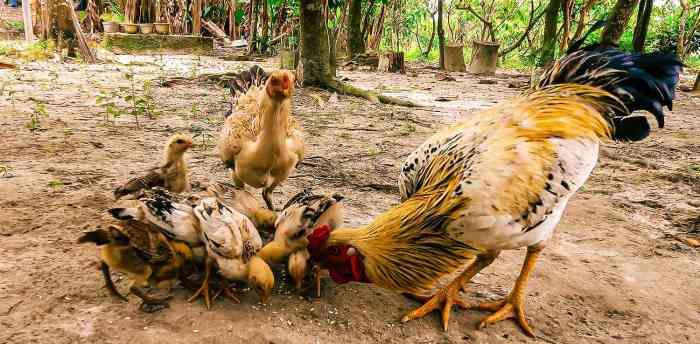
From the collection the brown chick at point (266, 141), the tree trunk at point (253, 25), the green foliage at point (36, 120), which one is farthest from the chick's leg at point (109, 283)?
the tree trunk at point (253, 25)

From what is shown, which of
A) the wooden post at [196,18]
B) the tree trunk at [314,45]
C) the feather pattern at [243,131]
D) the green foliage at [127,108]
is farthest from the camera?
the wooden post at [196,18]

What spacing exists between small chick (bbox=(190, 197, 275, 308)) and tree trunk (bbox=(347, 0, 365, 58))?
13216mm

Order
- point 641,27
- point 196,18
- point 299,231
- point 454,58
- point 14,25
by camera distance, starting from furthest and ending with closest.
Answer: point 14,25, point 454,58, point 196,18, point 641,27, point 299,231

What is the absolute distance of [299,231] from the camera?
2.79 m

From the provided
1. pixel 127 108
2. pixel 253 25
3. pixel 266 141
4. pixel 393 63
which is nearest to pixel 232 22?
pixel 253 25

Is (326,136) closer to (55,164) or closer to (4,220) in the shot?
(55,164)

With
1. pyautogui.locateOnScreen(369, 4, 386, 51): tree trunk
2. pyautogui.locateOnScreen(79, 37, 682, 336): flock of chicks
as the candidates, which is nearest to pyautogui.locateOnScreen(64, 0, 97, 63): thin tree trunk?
pyautogui.locateOnScreen(79, 37, 682, 336): flock of chicks

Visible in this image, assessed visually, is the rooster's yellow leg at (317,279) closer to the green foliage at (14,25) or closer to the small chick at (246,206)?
the small chick at (246,206)

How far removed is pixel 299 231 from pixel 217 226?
51 cm

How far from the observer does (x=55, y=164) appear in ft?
13.5

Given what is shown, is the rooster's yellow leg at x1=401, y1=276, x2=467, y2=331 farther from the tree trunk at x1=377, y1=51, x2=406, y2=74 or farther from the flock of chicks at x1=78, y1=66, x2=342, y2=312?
the tree trunk at x1=377, y1=51, x2=406, y2=74

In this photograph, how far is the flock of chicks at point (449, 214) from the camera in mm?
2283

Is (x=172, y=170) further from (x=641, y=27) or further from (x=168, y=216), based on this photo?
(x=641, y=27)

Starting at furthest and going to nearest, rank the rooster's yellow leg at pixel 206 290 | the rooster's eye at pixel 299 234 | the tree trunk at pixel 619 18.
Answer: the tree trunk at pixel 619 18 < the rooster's eye at pixel 299 234 < the rooster's yellow leg at pixel 206 290
